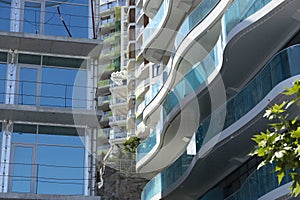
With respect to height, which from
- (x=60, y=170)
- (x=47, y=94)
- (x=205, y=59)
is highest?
(x=205, y=59)

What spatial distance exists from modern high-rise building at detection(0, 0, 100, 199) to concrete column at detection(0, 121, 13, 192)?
2 centimetres

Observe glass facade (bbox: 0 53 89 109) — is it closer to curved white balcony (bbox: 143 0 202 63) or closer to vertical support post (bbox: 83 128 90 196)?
vertical support post (bbox: 83 128 90 196)

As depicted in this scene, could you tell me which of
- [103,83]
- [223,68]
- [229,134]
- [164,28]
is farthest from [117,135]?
[229,134]

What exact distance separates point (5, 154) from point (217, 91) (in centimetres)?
878

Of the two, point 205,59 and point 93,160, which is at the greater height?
point 205,59

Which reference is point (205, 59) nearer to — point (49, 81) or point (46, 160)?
point (49, 81)

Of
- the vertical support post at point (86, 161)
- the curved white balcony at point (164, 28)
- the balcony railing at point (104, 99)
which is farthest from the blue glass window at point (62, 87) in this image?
the balcony railing at point (104, 99)

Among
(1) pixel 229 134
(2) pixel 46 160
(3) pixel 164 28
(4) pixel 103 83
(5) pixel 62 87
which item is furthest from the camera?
(4) pixel 103 83

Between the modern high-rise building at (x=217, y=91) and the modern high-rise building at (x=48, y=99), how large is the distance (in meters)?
4.67

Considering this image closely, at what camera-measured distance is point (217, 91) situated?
26.8 metres

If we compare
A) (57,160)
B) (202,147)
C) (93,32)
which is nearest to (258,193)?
(202,147)

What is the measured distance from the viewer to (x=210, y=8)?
26.7 meters

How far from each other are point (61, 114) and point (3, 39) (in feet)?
11.2

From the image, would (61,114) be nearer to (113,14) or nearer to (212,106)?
(212,106)
